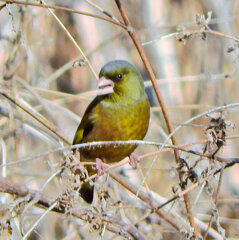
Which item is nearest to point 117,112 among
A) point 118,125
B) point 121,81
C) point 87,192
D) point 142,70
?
point 118,125

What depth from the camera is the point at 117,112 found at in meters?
3.47

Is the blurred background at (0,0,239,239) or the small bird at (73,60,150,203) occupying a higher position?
the blurred background at (0,0,239,239)

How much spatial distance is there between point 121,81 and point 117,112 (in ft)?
0.76

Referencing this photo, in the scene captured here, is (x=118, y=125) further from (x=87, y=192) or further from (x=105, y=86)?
(x=87, y=192)

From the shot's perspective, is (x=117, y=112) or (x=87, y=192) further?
(x=87, y=192)

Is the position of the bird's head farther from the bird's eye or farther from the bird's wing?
the bird's wing

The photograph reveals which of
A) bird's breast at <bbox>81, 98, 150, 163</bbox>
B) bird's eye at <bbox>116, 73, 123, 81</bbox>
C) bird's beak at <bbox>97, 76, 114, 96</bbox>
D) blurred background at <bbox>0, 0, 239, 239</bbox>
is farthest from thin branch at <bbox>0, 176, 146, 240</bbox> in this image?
blurred background at <bbox>0, 0, 239, 239</bbox>

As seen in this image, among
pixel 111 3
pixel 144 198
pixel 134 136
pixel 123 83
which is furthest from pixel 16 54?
pixel 111 3

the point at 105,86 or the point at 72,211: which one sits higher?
the point at 105,86

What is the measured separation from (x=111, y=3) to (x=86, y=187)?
363 cm

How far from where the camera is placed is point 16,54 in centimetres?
405

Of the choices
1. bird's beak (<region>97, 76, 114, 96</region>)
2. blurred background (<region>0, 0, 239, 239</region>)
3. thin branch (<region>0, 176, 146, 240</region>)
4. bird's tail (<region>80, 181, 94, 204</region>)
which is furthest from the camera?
blurred background (<region>0, 0, 239, 239</region>)

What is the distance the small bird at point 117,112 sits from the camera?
340 cm

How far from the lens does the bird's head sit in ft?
11.2
